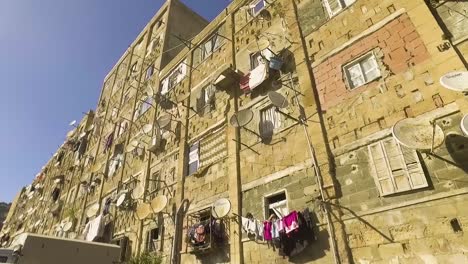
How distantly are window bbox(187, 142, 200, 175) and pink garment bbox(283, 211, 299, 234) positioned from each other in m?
7.16

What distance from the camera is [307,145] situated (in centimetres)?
1055

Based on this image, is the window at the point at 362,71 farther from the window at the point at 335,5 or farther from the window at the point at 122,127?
the window at the point at 122,127

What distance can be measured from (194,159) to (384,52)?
10438mm

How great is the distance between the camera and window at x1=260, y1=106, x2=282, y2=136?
1227 centimetres

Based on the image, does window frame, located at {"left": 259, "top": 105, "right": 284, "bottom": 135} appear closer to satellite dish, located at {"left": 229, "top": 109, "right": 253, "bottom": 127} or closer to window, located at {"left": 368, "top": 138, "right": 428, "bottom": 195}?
satellite dish, located at {"left": 229, "top": 109, "right": 253, "bottom": 127}

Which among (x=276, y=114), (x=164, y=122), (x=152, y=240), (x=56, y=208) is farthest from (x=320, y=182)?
(x=56, y=208)

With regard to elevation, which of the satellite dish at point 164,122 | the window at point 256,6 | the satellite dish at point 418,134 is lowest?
the satellite dish at point 418,134

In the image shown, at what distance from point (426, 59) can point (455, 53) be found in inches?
28.6

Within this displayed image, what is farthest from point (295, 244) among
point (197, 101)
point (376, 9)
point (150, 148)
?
point (150, 148)

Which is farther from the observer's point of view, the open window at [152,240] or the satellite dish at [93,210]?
the satellite dish at [93,210]

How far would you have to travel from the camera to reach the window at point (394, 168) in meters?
7.70

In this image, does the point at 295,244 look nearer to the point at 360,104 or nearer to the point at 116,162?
the point at 360,104

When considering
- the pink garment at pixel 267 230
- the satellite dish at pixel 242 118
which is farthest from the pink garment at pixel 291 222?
the satellite dish at pixel 242 118

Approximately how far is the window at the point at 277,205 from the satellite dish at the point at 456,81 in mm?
6029
